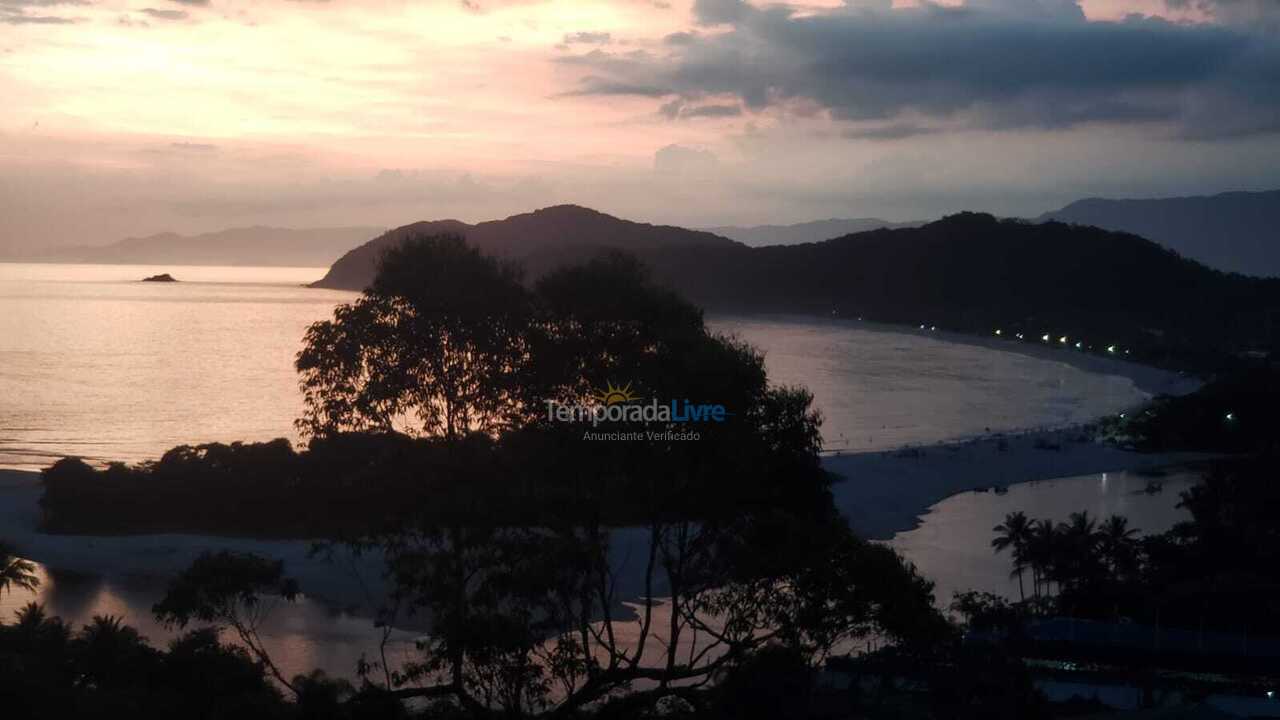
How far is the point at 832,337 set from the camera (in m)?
102

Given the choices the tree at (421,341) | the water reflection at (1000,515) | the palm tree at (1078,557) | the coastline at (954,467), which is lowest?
the water reflection at (1000,515)

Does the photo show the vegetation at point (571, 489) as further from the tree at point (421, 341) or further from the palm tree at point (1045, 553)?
the palm tree at point (1045, 553)

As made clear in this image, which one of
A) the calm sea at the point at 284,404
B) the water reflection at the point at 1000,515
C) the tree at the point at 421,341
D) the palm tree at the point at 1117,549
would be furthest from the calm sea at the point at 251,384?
the tree at the point at 421,341

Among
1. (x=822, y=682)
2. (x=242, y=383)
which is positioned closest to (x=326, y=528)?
(x=822, y=682)

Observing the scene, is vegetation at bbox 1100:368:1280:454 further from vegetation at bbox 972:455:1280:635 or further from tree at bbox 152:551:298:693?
tree at bbox 152:551:298:693

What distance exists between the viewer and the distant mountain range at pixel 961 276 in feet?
356

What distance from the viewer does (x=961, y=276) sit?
12569 centimetres

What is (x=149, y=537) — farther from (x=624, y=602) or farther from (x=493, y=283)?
(x=493, y=283)

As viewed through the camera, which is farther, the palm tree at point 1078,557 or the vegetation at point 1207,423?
the vegetation at point 1207,423

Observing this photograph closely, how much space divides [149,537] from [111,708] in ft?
60.7

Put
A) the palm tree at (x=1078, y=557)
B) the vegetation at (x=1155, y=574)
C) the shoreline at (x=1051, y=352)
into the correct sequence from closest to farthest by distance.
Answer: the vegetation at (x=1155, y=574)
the palm tree at (x=1078, y=557)
the shoreline at (x=1051, y=352)

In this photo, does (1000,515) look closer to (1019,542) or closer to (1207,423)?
(1019,542)

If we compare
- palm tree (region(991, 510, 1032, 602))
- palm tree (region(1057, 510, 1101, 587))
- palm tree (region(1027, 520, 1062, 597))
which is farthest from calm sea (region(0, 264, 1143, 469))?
palm tree (region(1057, 510, 1101, 587))

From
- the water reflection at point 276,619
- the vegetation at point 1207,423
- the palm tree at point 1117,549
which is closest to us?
the water reflection at point 276,619
